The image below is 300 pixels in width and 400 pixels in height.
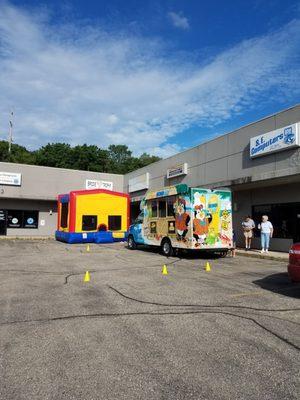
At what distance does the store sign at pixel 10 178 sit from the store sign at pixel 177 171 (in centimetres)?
1296

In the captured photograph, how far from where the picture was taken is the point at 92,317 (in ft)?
20.8

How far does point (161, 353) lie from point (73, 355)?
109cm

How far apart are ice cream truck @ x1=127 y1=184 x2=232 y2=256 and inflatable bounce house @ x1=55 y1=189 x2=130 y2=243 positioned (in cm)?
834

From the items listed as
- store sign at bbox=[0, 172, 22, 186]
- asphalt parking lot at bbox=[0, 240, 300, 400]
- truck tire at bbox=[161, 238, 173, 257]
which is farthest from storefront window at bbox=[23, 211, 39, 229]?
asphalt parking lot at bbox=[0, 240, 300, 400]

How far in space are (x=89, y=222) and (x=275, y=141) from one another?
13.0 meters

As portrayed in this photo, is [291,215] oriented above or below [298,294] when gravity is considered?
above

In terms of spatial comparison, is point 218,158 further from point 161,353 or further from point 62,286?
point 161,353

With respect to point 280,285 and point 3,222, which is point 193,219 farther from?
point 3,222

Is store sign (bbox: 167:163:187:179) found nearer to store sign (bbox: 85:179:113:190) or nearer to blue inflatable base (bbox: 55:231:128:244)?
blue inflatable base (bbox: 55:231:128:244)

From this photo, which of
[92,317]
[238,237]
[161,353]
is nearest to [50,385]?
[161,353]

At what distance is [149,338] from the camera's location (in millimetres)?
5270

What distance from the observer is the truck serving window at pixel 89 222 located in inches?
963

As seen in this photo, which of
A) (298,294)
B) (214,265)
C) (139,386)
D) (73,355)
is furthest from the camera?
(214,265)

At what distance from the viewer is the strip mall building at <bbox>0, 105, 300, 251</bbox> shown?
Result: 16797mm
